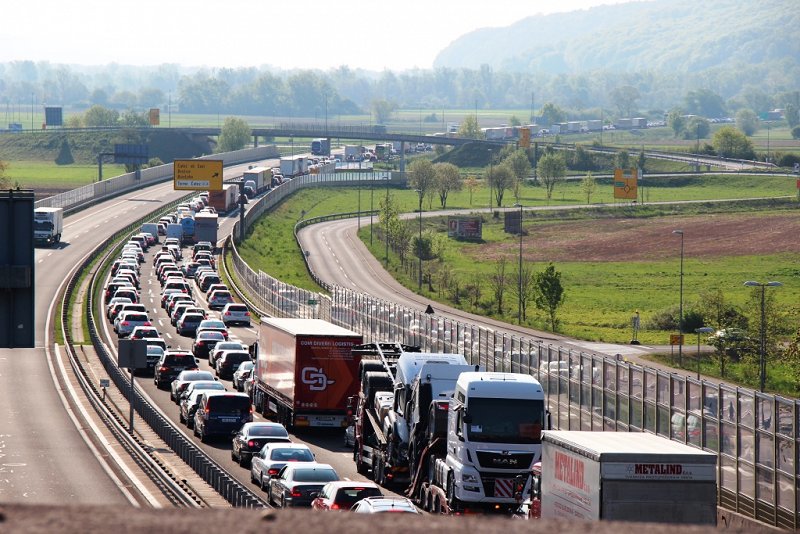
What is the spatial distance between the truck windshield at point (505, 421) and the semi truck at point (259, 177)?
14809cm

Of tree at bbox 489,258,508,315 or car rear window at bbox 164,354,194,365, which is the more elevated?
car rear window at bbox 164,354,194,365

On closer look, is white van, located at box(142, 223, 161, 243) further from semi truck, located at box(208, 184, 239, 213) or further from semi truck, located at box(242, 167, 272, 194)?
semi truck, located at box(242, 167, 272, 194)

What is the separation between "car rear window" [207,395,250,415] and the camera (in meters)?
41.7

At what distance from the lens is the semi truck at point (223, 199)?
145750 millimetres

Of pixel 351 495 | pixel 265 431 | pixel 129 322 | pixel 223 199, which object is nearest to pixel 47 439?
pixel 265 431

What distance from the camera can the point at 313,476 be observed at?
30391mm

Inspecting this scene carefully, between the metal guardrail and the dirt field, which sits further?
the dirt field

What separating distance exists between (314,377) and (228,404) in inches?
106

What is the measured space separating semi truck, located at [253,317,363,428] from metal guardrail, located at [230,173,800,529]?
5.34 meters

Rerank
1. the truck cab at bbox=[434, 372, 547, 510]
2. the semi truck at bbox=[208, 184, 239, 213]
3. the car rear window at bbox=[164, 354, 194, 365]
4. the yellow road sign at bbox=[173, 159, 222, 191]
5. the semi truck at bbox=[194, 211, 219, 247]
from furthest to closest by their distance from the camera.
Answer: the semi truck at bbox=[208, 184, 239, 213] < the yellow road sign at bbox=[173, 159, 222, 191] < the semi truck at bbox=[194, 211, 219, 247] < the car rear window at bbox=[164, 354, 194, 365] < the truck cab at bbox=[434, 372, 547, 510]

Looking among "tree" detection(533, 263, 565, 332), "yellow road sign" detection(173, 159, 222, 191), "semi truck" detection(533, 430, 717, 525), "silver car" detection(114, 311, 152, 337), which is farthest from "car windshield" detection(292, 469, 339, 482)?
"yellow road sign" detection(173, 159, 222, 191)

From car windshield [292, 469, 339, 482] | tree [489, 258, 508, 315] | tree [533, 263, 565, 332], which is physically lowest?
tree [489, 258, 508, 315]

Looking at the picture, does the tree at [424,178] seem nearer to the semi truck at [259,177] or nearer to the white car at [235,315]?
the semi truck at [259,177]

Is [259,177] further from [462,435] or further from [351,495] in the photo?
[351,495]
